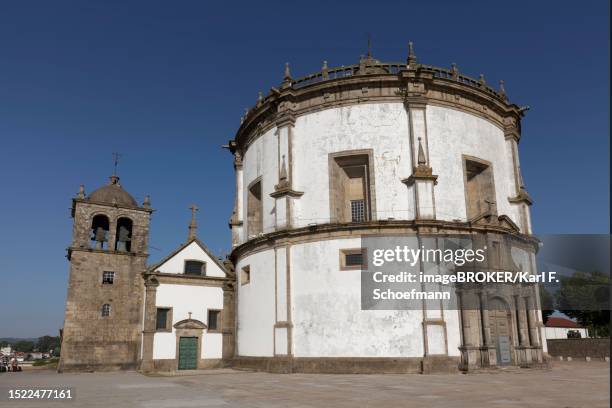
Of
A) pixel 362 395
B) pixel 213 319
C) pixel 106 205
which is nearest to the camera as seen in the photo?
pixel 362 395

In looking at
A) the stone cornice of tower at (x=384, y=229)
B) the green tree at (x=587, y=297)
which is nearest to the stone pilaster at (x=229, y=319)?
the stone cornice of tower at (x=384, y=229)

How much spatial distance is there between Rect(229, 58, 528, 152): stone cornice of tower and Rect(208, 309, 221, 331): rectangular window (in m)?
11.3

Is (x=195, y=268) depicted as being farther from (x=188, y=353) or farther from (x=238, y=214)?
(x=188, y=353)

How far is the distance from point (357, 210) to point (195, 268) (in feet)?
37.7

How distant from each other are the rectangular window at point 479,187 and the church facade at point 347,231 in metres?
0.07

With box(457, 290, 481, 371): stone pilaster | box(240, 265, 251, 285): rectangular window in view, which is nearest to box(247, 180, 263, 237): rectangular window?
box(240, 265, 251, 285): rectangular window

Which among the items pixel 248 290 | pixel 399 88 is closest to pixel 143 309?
pixel 248 290

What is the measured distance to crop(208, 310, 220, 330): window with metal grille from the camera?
29375mm

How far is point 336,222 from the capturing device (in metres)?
23.2

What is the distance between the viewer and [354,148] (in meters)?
23.8

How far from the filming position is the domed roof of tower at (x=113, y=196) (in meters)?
33.0

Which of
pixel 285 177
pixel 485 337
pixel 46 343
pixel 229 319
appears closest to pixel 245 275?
pixel 229 319

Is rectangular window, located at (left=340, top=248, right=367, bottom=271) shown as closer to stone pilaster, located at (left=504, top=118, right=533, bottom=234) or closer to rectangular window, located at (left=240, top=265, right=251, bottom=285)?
rectangular window, located at (left=240, top=265, right=251, bottom=285)

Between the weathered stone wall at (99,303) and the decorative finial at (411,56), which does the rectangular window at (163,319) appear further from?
the decorative finial at (411,56)
